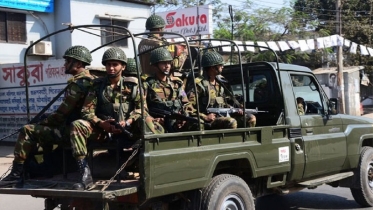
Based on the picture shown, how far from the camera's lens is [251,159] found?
5.09 m

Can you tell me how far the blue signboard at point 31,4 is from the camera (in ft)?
53.6

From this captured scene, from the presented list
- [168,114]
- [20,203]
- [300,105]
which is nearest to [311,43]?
[300,105]

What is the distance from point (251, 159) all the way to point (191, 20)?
1426cm

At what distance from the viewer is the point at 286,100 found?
591 cm

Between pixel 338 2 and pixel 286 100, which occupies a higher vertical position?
pixel 338 2

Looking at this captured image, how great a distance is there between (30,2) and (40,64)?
4236 millimetres

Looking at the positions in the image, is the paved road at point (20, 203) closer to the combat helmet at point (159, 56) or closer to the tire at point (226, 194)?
the combat helmet at point (159, 56)

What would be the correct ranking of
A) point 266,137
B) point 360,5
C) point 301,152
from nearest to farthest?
point 266,137
point 301,152
point 360,5

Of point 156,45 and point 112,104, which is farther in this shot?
point 156,45

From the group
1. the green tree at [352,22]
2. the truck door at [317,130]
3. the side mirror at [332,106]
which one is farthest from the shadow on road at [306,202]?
the green tree at [352,22]

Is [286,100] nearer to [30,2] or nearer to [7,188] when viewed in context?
[7,188]

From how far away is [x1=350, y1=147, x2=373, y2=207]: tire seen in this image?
680 centimetres

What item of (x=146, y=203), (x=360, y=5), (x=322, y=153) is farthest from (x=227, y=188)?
(x=360, y=5)

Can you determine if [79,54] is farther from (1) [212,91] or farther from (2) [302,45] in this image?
(2) [302,45]
